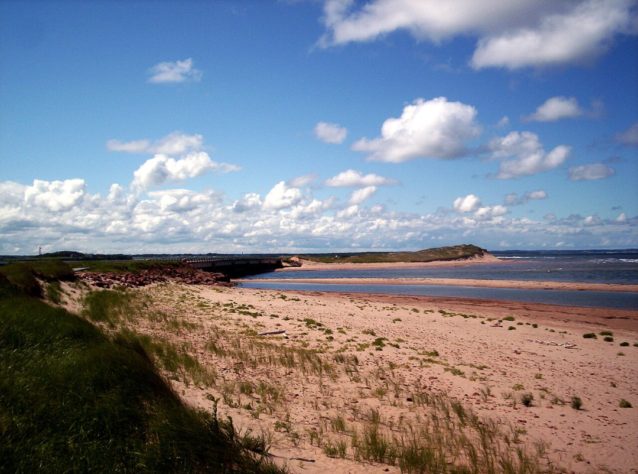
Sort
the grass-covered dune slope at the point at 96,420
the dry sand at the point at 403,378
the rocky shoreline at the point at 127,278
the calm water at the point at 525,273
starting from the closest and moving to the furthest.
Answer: the grass-covered dune slope at the point at 96,420
the dry sand at the point at 403,378
the rocky shoreline at the point at 127,278
the calm water at the point at 525,273

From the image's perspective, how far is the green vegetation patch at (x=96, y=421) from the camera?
5.55 meters

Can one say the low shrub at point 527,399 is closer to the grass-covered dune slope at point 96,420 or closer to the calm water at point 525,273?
the grass-covered dune slope at point 96,420

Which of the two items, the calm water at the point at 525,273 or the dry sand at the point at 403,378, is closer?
the dry sand at the point at 403,378

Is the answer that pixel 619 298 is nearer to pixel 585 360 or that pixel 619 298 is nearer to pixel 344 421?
pixel 585 360

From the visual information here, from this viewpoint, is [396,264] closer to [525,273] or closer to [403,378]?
[525,273]

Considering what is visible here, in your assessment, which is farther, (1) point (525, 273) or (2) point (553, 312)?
(1) point (525, 273)

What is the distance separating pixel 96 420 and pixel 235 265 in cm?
10308

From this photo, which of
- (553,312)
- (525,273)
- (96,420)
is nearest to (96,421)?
(96,420)

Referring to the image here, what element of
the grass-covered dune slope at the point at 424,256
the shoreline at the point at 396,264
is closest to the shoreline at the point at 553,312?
the shoreline at the point at 396,264

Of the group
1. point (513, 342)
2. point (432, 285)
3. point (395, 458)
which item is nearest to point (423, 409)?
point (395, 458)

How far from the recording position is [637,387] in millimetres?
13234

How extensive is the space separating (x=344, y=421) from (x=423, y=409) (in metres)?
2.18

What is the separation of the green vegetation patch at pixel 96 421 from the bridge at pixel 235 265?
75.0 meters

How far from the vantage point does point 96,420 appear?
20.6ft
